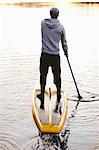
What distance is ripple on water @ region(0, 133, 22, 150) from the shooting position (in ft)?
28.2

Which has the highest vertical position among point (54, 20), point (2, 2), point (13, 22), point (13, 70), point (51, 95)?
point (54, 20)

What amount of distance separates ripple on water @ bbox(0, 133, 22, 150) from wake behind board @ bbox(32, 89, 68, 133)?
2.17 ft

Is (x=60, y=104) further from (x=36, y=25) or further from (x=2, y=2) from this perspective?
(x=2, y=2)

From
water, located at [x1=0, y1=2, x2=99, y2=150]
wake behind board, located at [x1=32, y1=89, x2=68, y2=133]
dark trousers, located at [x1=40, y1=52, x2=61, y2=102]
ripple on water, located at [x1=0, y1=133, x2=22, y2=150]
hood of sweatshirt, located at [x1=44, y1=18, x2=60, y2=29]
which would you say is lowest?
water, located at [x1=0, y1=2, x2=99, y2=150]

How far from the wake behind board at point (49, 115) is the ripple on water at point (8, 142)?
2.17 feet

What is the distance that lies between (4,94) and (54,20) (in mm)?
4219

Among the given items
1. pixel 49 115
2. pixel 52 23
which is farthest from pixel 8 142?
pixel 52 23

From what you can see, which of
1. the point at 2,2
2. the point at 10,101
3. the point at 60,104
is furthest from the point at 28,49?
the point at 2,2

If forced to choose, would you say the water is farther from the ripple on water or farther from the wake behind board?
the wake behind board

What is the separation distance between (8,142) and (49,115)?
127 centimetres

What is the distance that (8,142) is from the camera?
8.93 m

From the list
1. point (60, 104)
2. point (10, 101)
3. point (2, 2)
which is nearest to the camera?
point (60, 104)

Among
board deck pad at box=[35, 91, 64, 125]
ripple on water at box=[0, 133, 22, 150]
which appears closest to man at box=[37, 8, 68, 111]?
board deck pad at box=[35, 91, 64, 125]

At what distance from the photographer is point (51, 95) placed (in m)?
11.5
